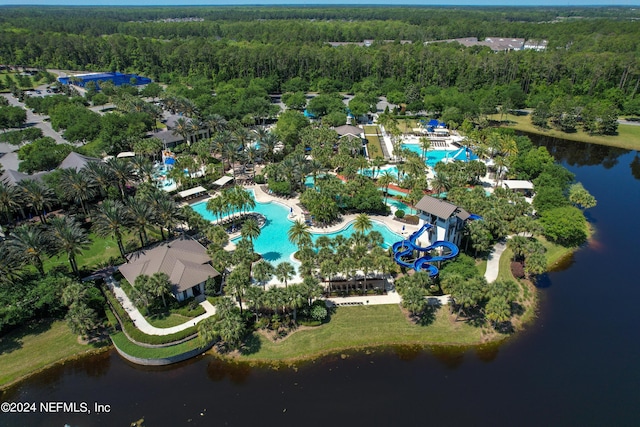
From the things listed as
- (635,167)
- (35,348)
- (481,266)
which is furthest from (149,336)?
(635,167)

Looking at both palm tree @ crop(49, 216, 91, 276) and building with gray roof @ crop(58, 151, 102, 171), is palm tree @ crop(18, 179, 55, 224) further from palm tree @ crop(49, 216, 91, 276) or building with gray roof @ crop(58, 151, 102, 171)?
palm tree @ crop(49, 216, 91, 276)

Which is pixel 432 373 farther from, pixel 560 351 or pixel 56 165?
pixel 56 165

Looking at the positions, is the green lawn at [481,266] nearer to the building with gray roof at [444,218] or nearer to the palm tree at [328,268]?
the building with gray roof at [444,218]

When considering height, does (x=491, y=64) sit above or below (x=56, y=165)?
above

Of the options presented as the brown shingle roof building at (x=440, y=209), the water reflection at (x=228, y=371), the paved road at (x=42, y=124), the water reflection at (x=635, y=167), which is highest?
the brown shingle roof building at (x=440, y=209)

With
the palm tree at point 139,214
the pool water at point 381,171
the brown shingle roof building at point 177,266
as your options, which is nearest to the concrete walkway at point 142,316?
the brown shingle roof building at point 177,266

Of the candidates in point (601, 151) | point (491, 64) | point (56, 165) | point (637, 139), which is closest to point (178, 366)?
point (56, 165)

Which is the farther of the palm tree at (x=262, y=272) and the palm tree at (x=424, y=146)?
the palm tree at (x=424, y=146)
